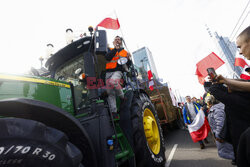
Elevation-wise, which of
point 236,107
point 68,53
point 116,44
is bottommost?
point 236,107

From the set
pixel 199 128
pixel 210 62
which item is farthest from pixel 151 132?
pixel 210 62

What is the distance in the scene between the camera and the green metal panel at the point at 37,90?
1.58 meters

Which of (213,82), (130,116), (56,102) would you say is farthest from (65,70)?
(213,82)

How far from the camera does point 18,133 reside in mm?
915

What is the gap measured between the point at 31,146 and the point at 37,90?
1.13 m

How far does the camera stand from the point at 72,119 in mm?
1328

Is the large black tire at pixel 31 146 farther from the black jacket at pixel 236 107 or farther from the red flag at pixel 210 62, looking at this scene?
the red flag at pixel 210 62

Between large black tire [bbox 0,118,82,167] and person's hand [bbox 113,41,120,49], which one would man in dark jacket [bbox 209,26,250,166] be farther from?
person's hand [bbox 113,41,120,49]

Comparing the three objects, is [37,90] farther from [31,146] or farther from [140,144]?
[140,144]

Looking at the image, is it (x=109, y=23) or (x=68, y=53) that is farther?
(x=109, y=23)

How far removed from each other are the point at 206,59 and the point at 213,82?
12.2 feet

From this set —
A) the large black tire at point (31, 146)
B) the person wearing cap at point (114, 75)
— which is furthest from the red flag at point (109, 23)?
the large black tire at point (31, 146)

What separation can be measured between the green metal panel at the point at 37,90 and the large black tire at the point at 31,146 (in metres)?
0.89

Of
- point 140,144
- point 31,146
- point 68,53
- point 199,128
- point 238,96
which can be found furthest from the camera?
point 199,128
